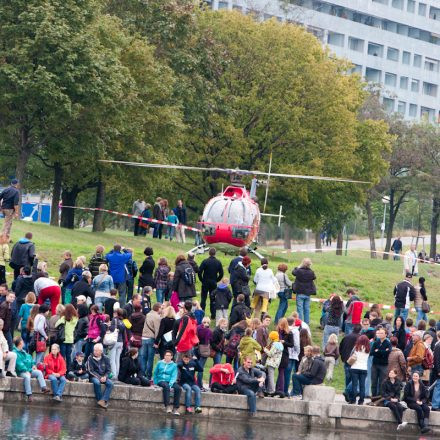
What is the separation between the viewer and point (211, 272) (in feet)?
118

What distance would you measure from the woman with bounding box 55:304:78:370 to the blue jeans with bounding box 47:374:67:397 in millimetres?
1105

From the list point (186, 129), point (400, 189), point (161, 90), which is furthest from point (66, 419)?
point (400, 189)

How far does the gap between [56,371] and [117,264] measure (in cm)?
620

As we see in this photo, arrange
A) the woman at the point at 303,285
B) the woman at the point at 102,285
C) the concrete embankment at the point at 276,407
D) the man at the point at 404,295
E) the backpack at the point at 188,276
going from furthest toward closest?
Answer: 1. the man at the point at 404,295
2. the woman at the point at 303,285
3. the backpack at the point at 188,276
4. the woman at the point at 102,285
5. the concrete embankment at the point at 276,407

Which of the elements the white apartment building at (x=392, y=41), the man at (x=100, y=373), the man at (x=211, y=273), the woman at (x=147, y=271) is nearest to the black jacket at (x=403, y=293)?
the man at (x=211, y=273)

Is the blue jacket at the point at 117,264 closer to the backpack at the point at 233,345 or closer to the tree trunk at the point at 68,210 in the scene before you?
the backpack at the point at 233,345

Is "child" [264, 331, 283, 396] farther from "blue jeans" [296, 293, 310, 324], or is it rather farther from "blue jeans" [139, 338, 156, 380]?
"blue jeans" [296, 293, 310, 324]

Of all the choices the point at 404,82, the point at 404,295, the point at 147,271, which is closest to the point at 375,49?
the point at 404,82

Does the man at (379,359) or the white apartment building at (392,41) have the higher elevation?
the white apartment building at (392,41)

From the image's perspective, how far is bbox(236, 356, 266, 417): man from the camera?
29.8m

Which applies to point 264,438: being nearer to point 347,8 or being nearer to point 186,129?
point 186,129

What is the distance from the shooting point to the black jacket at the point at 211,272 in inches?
1407

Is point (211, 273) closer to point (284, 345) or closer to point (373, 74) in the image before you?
point (284, 345)

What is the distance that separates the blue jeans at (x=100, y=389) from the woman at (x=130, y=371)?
84 centimetres
